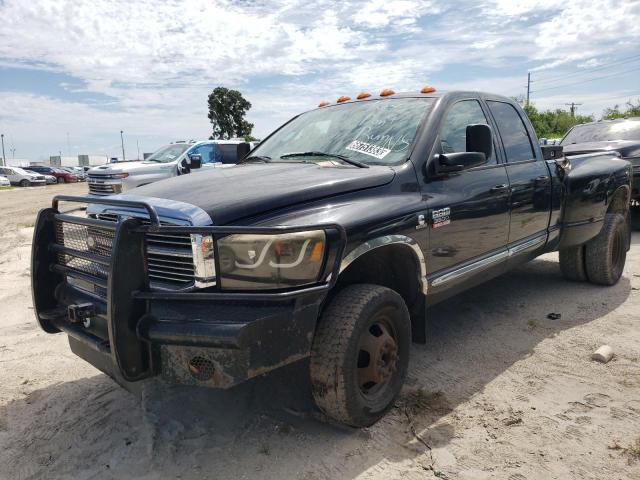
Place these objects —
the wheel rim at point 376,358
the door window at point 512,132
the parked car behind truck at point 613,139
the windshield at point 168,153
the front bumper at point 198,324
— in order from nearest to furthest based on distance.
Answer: the front bumper at point 198,324
the wheel rim at point 376,358
the door window at point 512,132
the parked car behind truck at point 613,139
the windshield at point 168,153

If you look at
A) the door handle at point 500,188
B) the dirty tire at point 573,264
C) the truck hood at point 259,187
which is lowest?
the dirty tire at point 573,264

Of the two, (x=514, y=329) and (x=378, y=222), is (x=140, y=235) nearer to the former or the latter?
(x=378, y=222)

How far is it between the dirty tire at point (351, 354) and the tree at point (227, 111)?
48.4 m

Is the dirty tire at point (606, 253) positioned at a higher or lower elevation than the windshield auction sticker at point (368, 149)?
lower

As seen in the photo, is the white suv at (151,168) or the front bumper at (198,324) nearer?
the front bumper at (198,324)

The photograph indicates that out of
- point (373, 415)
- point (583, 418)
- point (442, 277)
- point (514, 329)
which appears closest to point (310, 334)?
point (373, 415)

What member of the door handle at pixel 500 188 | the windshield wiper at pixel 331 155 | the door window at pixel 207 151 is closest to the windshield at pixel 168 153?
the door window at pixel 207 151

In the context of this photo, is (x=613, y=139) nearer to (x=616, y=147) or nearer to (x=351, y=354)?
(x=616, y=147)

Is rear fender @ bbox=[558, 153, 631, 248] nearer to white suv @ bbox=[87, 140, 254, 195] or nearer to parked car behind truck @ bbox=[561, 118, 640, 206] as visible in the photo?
parked car behind truck @ bbox=[561, 118, 640, 206]

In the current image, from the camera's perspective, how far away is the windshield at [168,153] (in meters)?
12.0

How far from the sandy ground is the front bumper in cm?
53

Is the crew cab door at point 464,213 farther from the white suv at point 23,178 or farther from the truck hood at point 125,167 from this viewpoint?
the white suv at point 23,178

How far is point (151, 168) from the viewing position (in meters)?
11.2

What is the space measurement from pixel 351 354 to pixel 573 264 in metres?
3.69
